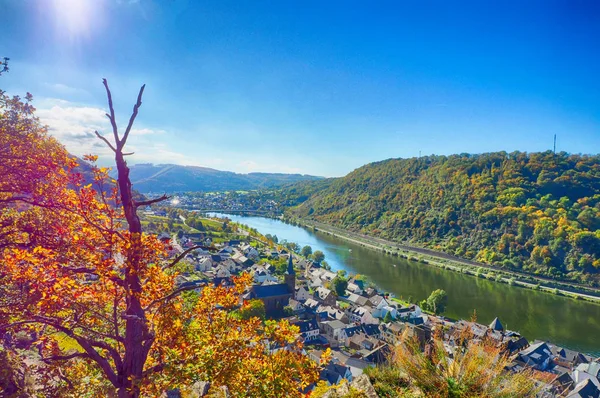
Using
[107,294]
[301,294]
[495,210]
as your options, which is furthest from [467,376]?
[495,210]

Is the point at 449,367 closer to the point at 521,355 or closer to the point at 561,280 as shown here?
the point at 521,355

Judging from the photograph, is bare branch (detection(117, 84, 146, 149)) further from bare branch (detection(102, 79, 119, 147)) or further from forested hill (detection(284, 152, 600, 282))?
forested hill (detection(284, 152, 600, 282))

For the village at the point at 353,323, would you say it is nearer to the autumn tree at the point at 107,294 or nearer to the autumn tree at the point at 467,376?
the autumn tree at the point at 467,376

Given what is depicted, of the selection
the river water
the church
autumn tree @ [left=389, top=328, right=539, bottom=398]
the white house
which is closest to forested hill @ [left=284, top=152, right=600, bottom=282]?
the river water

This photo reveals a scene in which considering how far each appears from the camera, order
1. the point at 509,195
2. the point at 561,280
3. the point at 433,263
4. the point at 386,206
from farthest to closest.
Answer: the point at 386,206
the point at 509,195
the point at 433,263
the point at 561,280

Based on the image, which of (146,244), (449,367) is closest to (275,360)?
(146,244)

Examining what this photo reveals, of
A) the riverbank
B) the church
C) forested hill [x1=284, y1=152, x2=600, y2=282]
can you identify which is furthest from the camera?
forested hill [x1=284, y1=152, x2=600, y2=282]

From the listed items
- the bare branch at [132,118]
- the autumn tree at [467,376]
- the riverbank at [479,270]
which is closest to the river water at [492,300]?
the riverbank at [479,270]
